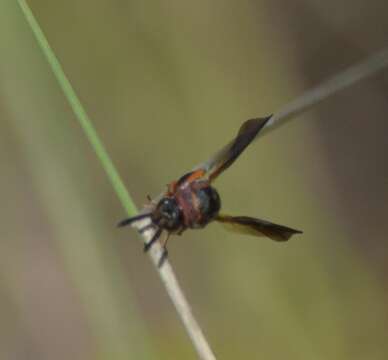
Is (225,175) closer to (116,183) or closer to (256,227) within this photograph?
(256,227)

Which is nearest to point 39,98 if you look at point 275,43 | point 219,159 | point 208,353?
point 219,159

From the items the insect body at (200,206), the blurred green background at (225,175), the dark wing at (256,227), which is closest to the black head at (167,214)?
the insect body at (200,206)

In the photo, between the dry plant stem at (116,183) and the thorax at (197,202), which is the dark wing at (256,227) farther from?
the dry plant stem at (116,183)

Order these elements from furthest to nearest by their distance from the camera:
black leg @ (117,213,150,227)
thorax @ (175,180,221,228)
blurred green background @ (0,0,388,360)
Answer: blurred green background @ (0,0,388,360)
thorax @ (175,180,221,228)
black leg @ (117,213,150,227)

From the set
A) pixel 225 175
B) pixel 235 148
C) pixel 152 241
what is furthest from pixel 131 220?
pixel 225 175

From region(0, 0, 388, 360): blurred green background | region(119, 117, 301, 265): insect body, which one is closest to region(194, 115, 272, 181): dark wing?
region(119, 117, 301, 265): insect body

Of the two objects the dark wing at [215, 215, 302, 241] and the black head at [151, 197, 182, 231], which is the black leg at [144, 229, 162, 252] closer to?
the black head at [151, 197, 182, 231]

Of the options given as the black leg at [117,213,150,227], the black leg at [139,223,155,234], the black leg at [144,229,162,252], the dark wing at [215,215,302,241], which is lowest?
the dark wing at [215,215,302,241]
